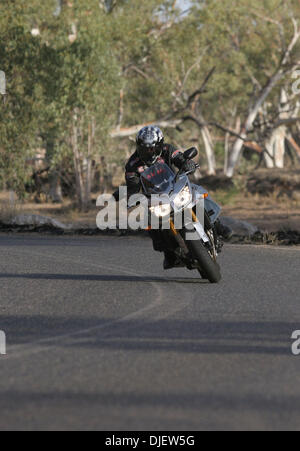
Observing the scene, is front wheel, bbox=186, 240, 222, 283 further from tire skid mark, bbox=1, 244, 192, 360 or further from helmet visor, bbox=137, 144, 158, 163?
helmet visor, bbox=137, 144, 158, 163

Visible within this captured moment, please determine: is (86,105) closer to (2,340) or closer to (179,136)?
(2,340)

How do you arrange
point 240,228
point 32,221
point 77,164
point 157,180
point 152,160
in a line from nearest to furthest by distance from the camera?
point 157,180 → point 152,160 → point 240,228 → point 32,221 → point 77,164

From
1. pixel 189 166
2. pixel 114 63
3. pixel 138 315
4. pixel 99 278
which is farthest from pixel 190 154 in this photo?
pixel 114 63

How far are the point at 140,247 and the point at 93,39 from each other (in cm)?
1300

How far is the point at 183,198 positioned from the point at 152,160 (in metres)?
0.63

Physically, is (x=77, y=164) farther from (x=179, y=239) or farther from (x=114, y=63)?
(x=179, y=239)

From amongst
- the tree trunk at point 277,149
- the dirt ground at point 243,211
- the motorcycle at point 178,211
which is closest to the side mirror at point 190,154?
the motorcycle at point 178,211

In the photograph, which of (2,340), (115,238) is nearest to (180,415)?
(2,340)

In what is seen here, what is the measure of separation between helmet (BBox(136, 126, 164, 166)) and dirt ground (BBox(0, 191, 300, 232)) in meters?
11.8

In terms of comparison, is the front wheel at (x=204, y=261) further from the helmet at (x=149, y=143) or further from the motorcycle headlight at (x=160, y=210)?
the helmet at (x=149, y=143)

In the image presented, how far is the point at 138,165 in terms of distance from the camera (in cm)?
1142

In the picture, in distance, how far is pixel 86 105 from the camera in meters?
28.0

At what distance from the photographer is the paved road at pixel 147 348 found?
556 cm

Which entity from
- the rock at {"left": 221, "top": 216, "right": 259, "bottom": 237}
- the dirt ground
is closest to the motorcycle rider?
the rock at {"left": 221, "top": 216, "right": 259, "bottom": 237}
